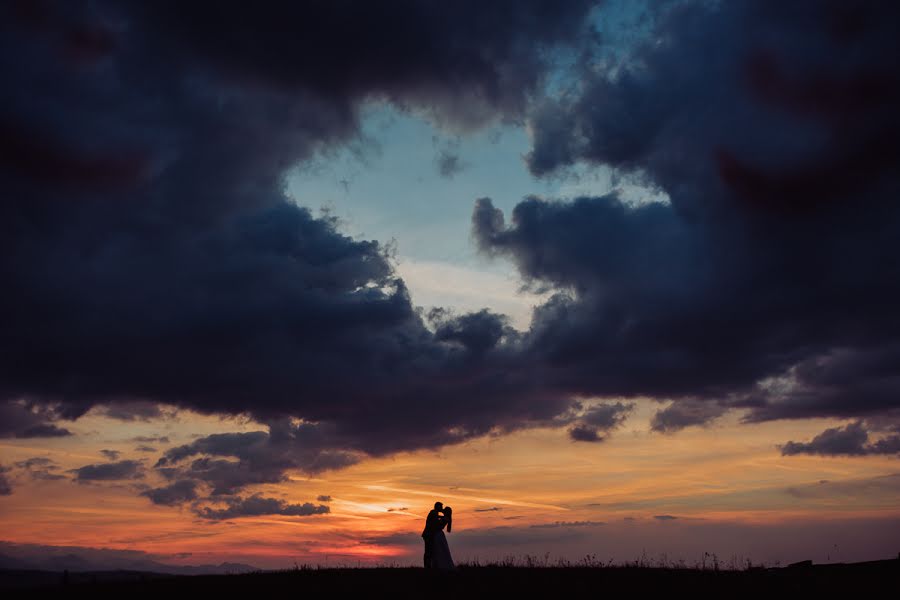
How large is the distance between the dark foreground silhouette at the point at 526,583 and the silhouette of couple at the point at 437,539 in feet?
1.62

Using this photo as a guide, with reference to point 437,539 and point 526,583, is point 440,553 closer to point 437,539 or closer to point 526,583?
point 437,539

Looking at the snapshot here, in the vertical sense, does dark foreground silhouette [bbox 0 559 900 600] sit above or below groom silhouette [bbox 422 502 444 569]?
below

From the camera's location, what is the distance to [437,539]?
29.2 metres

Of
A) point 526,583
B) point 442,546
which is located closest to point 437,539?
point 442,546

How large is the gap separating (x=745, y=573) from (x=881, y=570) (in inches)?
209

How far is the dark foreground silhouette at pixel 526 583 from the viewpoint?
73.2 feet

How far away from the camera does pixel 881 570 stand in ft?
94.0

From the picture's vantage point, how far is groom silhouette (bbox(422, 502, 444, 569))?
29.2m

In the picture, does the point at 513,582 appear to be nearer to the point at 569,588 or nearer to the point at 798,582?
the point at 569,588

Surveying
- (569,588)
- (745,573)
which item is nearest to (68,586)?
(569,588)

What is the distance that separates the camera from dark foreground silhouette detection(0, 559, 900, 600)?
73.2ft

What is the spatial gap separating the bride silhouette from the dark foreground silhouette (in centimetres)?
50

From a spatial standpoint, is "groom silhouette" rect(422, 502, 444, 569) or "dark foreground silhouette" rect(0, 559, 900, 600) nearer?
"dark foreground silhouette" rect(0, 559, 900, 600)

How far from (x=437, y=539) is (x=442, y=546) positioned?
0.38m
